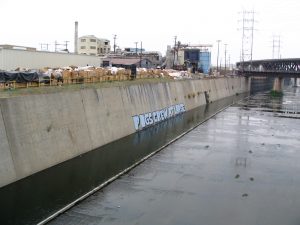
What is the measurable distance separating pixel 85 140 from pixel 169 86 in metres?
32.0

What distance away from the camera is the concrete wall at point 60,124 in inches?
1021

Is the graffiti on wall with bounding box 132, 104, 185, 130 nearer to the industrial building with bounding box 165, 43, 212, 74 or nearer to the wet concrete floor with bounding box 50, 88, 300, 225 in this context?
the wet concrete floor with bounding box 50, 88, 300, 225

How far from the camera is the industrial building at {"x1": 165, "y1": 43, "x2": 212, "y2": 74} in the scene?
434 feet

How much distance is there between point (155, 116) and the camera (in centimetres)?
5409

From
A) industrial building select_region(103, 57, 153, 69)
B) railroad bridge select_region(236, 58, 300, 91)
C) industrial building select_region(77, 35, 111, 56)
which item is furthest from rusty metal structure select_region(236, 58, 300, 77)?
industrial building select_region(77, 35, 111, 56)

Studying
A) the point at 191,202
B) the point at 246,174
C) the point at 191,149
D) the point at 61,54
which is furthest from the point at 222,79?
the point at 191,202

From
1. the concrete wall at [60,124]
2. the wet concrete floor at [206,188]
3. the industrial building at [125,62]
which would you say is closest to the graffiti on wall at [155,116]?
the concrete wall at [60,124]

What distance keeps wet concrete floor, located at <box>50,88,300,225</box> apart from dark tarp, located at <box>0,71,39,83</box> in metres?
12.0

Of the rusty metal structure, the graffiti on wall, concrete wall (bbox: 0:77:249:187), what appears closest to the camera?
concrete wall (bbox: 0:77:249:187)

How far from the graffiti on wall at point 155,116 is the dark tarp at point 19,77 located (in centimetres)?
1501

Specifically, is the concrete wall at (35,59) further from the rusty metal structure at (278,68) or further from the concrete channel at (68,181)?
the rusty metal structure at (278,68)

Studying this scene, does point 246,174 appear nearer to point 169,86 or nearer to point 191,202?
point 191,202

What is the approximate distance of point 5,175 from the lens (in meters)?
24.7

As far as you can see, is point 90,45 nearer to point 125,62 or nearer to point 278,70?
point 125,62
